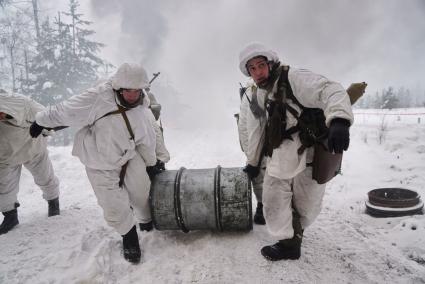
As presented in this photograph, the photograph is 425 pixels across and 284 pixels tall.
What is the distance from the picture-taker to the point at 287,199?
2.94 meters

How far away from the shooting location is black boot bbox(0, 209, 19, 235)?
4.01 metres

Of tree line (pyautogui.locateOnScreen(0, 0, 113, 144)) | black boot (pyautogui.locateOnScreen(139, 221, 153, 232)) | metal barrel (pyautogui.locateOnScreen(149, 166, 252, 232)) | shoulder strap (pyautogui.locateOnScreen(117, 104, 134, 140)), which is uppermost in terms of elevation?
tree line (pyautogui.locateOnScreen(0, 0, 113, 144))

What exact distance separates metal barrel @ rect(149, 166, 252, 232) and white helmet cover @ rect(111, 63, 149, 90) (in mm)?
1234

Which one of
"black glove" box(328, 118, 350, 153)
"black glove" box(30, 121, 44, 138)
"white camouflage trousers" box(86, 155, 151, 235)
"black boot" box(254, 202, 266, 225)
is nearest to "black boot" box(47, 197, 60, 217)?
"black glove" box(30, 121, 44, 138)

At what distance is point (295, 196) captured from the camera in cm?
303

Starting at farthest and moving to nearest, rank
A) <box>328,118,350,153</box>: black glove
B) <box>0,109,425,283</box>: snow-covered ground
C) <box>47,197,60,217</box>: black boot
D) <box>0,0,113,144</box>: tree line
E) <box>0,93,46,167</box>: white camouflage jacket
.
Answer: <box>0,0,113,144</box>: tree line
<box>47,197,60,217</box>: black boot
<box>0,93,46,167</box>: white camouflage jacket
<box>0,109,425,283</box>: snow-covered ground
<box>328,118,350,153</box>: black glove

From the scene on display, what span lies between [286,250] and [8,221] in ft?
12.3

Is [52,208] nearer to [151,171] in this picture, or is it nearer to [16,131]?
[16,131]

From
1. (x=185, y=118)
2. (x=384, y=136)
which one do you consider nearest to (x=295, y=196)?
(x=384, y=136)

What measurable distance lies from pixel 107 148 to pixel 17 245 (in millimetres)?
1809

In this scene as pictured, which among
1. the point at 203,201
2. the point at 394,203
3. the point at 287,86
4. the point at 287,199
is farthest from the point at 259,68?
the point at 394,203

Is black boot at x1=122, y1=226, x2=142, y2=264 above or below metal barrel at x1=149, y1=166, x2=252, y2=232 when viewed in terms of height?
below

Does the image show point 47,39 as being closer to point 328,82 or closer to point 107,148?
point 107,148

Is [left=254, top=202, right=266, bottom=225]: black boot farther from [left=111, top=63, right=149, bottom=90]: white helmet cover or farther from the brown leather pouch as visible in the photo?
[left=111, top=63, right=149, bottom=90]: white helmet cover
